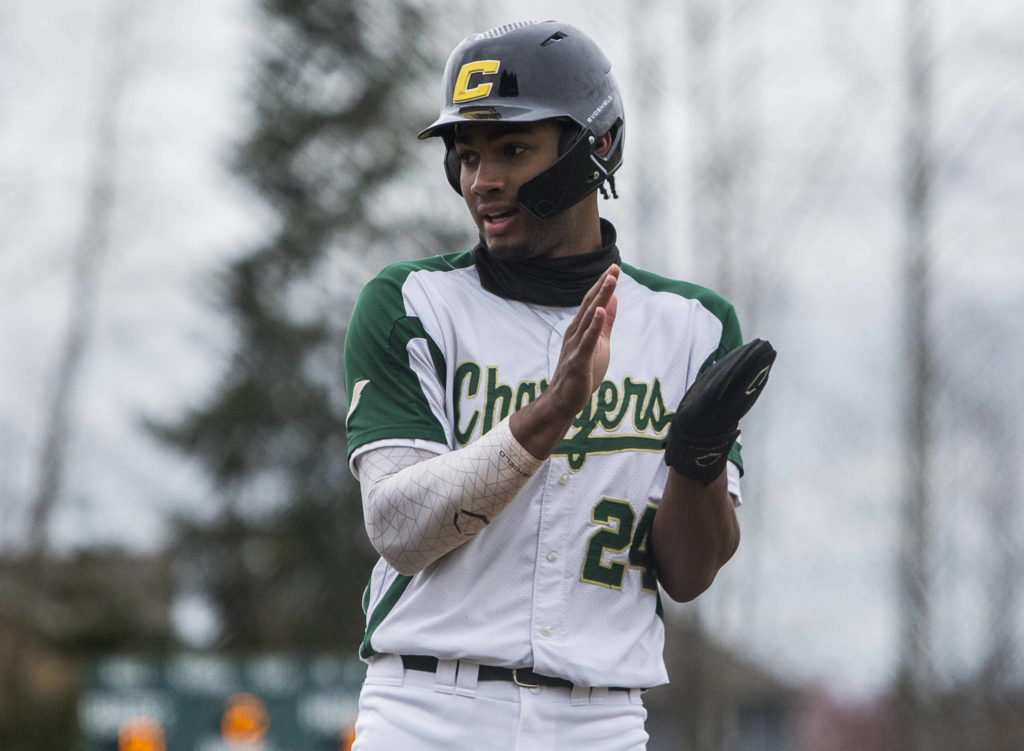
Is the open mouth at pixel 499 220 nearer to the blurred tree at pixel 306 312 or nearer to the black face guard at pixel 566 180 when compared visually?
the black face guard at pixel 566 180

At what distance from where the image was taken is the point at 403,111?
2031cm

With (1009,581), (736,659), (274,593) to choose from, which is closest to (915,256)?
(1009,581)

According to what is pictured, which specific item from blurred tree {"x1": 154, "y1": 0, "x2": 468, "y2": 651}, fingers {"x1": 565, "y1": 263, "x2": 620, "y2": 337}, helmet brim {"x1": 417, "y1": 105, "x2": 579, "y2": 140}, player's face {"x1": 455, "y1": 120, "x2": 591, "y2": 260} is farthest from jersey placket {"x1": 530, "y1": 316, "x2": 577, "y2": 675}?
blurred tree {"x1": 154, "y1": 0, "x2": 468, "y2": 651}

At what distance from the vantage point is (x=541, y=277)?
3.07 meters

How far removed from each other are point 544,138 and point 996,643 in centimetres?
1039

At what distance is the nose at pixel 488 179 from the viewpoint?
2988 millimetres

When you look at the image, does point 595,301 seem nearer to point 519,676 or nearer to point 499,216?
point 499,216

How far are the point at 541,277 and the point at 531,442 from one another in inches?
23.1

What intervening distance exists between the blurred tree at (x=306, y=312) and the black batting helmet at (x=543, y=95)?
1612cm

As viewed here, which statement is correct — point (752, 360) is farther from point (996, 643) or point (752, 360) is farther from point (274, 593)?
point (274, 593)

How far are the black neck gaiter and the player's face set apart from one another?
3 centimetres

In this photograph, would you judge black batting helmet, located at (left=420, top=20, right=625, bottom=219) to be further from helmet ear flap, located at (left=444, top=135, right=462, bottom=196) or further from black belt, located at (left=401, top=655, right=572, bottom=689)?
black belt, located at (left=401, top=655, right=572, bottom=689)

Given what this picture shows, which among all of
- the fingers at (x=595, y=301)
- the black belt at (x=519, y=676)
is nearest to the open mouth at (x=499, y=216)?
the fingers at (x=595, y=301)

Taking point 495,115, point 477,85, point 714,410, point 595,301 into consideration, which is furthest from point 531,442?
point 477,85
